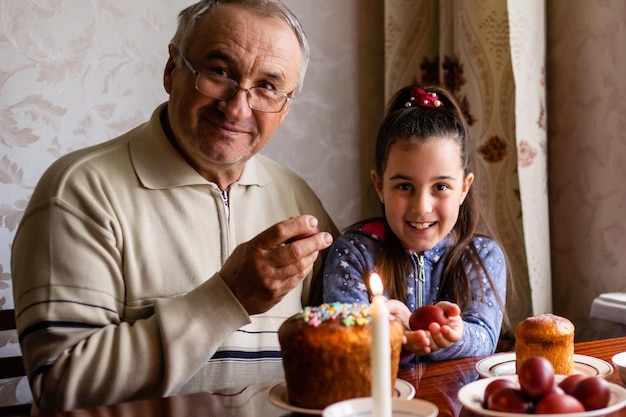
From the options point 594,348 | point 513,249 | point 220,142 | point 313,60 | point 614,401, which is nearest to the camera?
point 614,401

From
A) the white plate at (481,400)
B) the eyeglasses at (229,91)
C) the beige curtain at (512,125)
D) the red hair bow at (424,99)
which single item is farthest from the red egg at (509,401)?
the beige curtain at (512,125)

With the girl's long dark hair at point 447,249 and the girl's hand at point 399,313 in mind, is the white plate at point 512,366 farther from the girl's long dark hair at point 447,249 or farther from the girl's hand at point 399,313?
the girl's long dark hair at point 447,249

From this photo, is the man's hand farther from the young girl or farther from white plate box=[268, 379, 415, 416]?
the young girl

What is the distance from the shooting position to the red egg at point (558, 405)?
0.94 metres

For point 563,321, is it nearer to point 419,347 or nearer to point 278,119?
point 419,347

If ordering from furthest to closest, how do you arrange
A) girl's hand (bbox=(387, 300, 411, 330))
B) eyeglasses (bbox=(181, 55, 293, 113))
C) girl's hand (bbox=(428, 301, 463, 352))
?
eyeglasses (bbox=(181, 55, 293, 113)) < girl's hand (bbox=(387, 300, 411, 330)) < girl's hand (bbox=(428, 301, 463, 352))

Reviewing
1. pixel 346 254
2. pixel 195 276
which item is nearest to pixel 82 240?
pixel 195 276

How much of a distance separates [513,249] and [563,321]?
38.8 inches

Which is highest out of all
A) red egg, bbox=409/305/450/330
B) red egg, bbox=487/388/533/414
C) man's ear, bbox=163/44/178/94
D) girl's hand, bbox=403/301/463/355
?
man's ear, bbox=163/44/178/94

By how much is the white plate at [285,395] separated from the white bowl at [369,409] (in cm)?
8

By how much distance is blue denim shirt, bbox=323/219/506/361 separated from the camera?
Answer: 1.71 meters

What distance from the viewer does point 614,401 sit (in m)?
0.99

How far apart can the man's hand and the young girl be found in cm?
35

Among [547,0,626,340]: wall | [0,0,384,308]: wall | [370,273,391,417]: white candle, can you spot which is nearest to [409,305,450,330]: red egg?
[370,273,391,417]: white candle
